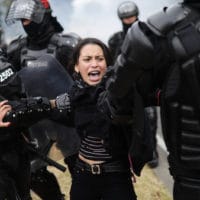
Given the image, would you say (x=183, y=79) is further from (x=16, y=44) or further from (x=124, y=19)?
(x=124, y=19)

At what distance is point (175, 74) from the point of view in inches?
79.7

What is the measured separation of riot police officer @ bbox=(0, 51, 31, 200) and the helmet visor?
131 centimetres

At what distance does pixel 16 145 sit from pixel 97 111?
69cm

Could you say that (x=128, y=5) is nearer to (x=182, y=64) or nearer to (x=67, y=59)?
(x=67, y=59)

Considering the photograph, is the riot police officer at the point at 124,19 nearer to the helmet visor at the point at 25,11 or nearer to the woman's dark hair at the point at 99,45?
the helmet visor at the point at 25,11

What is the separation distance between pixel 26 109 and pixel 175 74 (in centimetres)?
130

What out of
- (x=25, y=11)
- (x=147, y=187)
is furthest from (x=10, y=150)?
(x=147, y=187)

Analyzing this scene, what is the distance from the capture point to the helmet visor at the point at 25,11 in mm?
4555

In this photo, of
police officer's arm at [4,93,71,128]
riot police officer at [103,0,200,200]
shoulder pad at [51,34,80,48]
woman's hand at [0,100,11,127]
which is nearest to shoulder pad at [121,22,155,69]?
riot police officer at [103,0,200,200]

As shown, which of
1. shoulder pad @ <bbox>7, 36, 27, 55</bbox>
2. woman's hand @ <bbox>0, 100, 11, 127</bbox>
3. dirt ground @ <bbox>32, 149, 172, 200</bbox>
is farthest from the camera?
dirt ground @ <bbox>32, 149, 172, 200</bbox>

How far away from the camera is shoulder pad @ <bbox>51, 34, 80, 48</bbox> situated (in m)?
4.48

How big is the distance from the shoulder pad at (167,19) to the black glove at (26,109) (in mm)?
1274

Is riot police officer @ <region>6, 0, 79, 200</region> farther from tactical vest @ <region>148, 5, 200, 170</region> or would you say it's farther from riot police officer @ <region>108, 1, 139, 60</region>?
tactical vest @ <region>148, 5, 200, 170</region>

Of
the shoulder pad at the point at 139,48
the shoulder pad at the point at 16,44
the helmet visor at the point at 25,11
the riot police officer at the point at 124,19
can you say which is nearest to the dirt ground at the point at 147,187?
the shoulder pad at the point at 16,44
